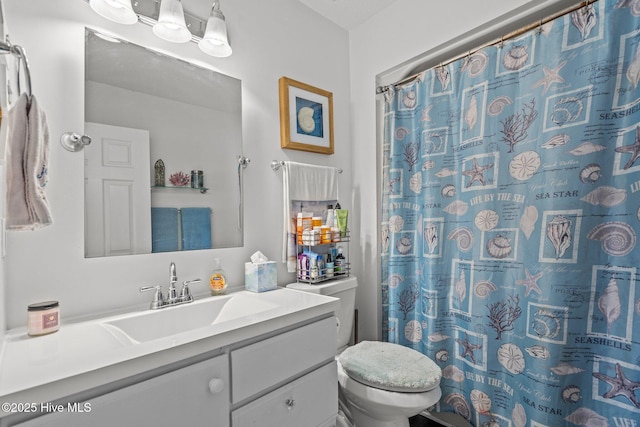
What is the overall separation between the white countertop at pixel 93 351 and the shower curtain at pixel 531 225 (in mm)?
792

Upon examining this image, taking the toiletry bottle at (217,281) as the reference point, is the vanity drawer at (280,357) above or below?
below

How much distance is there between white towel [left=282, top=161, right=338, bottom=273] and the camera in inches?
63.6

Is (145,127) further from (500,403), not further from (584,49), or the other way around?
(500,403)

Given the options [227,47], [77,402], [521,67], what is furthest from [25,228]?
[521,67]

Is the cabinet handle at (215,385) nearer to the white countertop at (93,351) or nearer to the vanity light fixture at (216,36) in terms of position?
the white countertop at (93,351)

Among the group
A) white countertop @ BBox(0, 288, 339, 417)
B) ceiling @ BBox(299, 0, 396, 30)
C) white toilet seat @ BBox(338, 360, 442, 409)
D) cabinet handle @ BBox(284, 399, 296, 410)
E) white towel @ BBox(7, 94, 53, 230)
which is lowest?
white toilet seat @ BBox(338, 360, 442, 409)

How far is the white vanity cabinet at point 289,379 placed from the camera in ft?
2.97

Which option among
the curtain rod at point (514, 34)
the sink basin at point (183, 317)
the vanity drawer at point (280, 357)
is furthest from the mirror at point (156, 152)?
Answer: the curtain rod at point (514, 34)

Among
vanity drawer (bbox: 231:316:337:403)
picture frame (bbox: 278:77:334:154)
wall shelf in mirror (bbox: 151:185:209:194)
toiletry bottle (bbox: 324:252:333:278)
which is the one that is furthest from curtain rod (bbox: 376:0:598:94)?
vanity drawer (bbox: 231:316:337:403)

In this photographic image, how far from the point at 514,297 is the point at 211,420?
1232 mm

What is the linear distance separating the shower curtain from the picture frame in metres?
0.48

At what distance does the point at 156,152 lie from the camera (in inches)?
48.6

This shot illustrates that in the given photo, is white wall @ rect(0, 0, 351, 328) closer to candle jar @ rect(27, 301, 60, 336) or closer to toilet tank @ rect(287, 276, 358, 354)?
candle jar @ rect(27, 301, 60, 336)

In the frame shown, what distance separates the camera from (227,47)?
1380 millimetres
